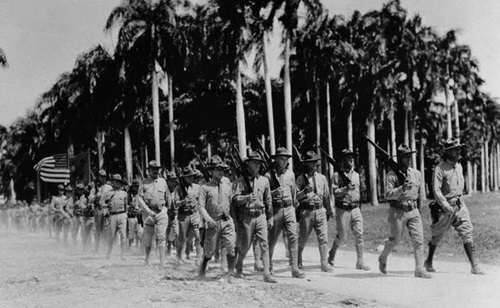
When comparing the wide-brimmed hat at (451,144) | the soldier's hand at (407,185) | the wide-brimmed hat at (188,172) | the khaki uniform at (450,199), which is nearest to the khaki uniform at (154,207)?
the wide-brimmed hat at (188,172)

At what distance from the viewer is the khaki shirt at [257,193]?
9.62 meters

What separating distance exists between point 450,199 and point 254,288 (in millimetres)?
3411

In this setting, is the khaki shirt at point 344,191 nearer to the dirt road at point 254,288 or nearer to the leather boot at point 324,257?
the leather boot at point 324,257

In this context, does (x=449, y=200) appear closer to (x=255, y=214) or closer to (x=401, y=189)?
(x=401, y=189)

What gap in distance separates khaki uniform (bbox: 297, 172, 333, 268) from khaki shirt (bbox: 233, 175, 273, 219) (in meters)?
0.91

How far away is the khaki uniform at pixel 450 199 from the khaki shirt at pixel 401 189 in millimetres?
290

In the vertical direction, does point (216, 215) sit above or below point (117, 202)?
below

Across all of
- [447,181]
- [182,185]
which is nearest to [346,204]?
[447,181]

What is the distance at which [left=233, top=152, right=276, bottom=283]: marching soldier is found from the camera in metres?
9.53

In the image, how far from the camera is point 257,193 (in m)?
9.66

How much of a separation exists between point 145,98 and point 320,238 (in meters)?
32.9

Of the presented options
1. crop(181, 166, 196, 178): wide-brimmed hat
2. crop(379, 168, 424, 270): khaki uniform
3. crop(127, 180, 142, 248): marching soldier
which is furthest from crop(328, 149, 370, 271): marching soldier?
crop(127, 180, 142, 248): marching soldier

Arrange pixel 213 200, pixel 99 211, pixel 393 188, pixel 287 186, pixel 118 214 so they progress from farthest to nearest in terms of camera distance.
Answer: pixel 99 211
pixel 118 214
pixel 287 186
pixel 393 188
pixel 213 200

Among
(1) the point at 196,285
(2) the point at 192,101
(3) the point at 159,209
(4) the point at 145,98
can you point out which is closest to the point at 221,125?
(2) the point at 192,101
